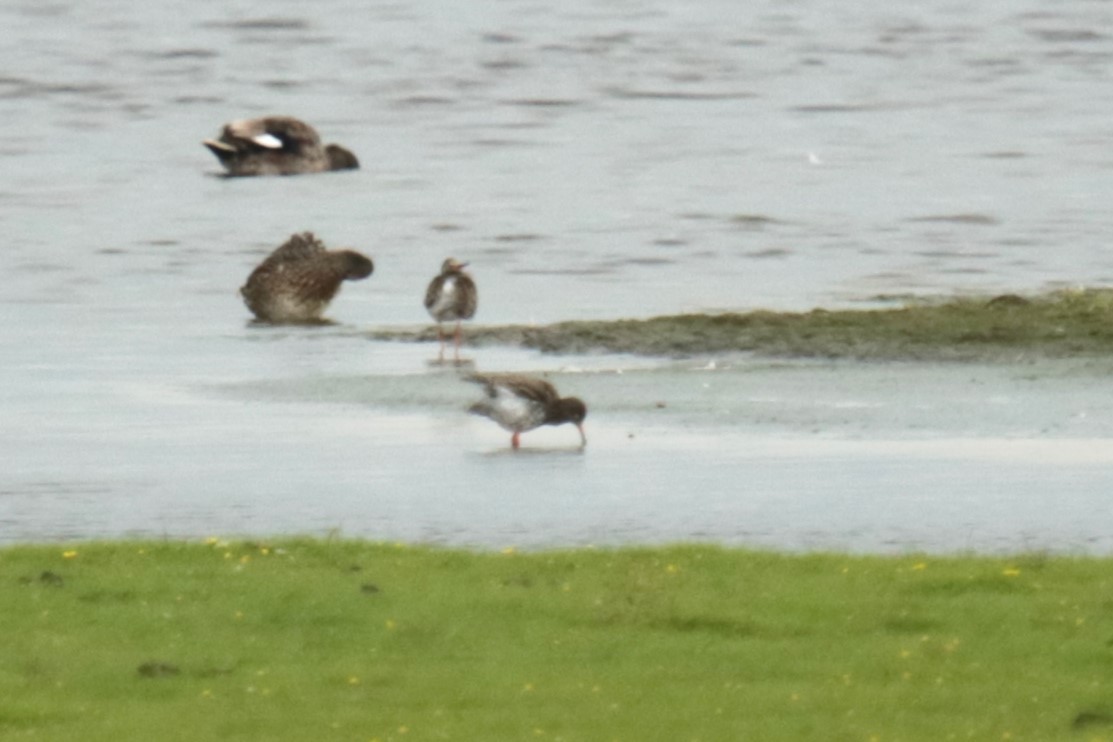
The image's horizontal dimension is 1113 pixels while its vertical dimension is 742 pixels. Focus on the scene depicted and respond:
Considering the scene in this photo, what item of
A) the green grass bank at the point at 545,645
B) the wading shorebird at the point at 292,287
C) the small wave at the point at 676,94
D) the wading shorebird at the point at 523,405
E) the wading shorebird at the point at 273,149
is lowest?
the small wave at the point at 676,94

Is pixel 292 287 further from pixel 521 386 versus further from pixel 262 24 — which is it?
pixel 262 24

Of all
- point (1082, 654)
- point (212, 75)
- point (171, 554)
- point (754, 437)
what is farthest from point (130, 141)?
point (1082, 654)

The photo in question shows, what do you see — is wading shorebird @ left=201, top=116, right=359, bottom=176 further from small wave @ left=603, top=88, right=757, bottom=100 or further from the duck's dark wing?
the duck's dark wing

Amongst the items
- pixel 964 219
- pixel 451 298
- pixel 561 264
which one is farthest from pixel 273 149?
pixel 451 298

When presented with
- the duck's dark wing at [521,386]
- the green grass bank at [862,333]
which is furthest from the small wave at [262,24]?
the duck's dark wing at [521,386]

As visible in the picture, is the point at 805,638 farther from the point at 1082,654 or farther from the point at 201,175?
the point at 201,175

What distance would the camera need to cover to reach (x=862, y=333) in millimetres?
22250

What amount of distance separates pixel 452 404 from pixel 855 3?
207 feet

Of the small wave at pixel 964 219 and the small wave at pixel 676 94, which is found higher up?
the small wave at pixel 964 219

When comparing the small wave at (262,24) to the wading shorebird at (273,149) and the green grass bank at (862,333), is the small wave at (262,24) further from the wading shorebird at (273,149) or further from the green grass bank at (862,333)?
the green grass bank at (862,333)

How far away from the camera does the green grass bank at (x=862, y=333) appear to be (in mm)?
21578

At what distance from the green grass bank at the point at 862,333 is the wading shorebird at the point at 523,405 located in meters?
4.21

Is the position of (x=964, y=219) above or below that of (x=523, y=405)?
below

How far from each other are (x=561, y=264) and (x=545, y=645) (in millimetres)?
18786
